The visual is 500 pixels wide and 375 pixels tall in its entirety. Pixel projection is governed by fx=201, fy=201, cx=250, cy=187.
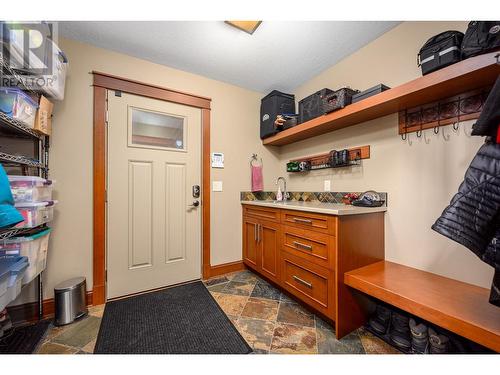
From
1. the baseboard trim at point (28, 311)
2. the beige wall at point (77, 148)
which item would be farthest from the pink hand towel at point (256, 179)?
the baseboard trim at point (28, 311)

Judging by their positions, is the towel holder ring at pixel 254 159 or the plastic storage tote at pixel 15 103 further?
the towel holder ring at pixel 254 159

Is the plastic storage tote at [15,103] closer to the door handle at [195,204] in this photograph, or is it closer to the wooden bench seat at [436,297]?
the door handle at [195,204]

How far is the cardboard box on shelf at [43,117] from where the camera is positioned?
4.86 feet

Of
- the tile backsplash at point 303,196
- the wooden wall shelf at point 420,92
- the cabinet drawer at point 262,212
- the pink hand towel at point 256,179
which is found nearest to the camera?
the wooden wall shelf at point 420,92

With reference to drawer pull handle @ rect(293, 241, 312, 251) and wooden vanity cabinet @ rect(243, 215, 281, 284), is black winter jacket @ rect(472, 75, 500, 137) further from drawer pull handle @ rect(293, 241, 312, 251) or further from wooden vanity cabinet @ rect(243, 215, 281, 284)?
wooden vanity cabinet @ rect(243, 215, 281, 284)

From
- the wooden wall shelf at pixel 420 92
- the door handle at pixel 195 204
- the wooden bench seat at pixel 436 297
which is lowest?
the wooden bench seat at pixel 436 297

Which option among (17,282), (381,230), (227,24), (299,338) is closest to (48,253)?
(17,282)

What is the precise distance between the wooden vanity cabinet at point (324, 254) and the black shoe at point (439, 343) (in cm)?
43

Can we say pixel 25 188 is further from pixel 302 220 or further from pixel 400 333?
pixel 400 333

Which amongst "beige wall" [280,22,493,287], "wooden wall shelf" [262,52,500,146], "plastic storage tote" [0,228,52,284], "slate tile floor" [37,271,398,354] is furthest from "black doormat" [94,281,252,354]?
"wooden wall shelf" [262,52,500,146]

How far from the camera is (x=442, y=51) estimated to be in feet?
4.17

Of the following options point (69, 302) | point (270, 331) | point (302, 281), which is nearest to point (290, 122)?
point (302, 281)

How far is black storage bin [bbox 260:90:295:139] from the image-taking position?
8.61 feet

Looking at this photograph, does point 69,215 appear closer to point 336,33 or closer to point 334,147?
point 334,147
